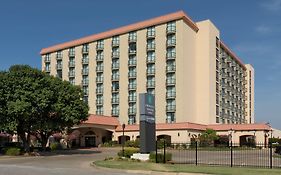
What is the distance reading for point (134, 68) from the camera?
275 feet

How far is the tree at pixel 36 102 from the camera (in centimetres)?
4116

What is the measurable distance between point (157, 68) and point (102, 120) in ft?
47.8

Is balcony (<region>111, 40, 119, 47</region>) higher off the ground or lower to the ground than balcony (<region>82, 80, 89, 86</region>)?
higher

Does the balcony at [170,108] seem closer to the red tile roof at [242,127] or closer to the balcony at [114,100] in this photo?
the red tile roof at [242,127]

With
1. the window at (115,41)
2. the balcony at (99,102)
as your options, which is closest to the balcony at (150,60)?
the window at (115,41)

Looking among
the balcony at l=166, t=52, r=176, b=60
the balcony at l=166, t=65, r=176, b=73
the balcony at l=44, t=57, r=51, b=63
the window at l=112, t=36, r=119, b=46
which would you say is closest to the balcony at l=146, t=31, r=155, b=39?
the balcony at l=166, t=52, r=176, b=60

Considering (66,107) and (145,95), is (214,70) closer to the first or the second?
(66,107)

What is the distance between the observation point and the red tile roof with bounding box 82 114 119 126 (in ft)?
233

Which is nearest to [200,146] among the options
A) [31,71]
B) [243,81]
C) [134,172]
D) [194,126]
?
[194,126]

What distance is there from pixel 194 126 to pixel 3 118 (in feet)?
128

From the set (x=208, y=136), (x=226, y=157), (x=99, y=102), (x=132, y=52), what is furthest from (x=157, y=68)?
(x=226, y=157)

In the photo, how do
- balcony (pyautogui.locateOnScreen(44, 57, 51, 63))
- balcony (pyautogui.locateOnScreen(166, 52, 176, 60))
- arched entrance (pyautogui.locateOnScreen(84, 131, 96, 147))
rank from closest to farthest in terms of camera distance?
balcony (pyautogui.locateOnScreen(166, 52, 176, 60))
arched entrance (pyautogui.locateOnScreen(84, 131, 96, 147))
balcony (pyautogui.locateOnScreen(44, 57, 51, 63))

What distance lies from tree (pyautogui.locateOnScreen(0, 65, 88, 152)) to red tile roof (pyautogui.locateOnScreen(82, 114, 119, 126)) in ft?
75.5

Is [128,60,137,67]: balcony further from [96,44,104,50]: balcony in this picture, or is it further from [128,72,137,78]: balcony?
[96,44,104,50]: balcony
